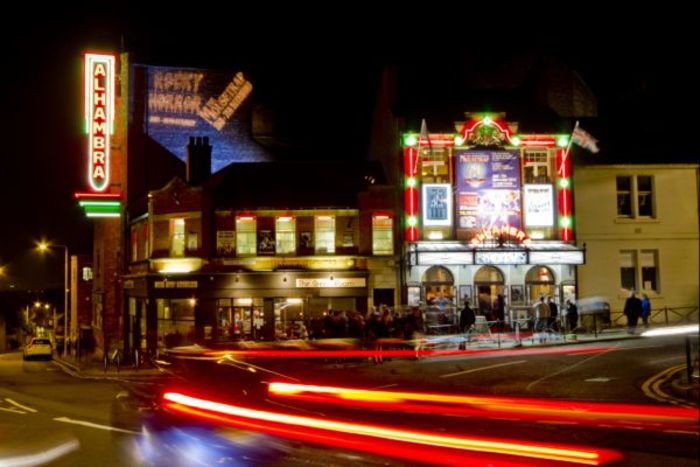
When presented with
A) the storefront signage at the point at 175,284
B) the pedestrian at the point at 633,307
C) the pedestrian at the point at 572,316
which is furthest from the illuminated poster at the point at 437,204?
the storefront signage at the point at 175,284

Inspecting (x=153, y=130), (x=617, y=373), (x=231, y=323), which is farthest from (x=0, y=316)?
(x=617, y=373)


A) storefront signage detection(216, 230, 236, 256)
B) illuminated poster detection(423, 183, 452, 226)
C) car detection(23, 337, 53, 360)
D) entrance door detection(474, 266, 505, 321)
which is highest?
illuminated poster detection(423, 183, 452, 226)

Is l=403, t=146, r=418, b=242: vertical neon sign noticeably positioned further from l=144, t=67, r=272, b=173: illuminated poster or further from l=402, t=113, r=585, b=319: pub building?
l=144, t=67, r=272, b=173: illuminated poster

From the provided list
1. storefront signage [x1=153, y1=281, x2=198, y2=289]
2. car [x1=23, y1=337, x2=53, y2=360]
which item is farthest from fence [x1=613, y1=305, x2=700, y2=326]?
car [x1=23, y1=337, x2=53, y2=360]

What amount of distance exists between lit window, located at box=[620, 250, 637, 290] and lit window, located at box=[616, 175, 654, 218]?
200cm

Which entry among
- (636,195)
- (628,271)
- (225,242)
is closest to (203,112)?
(225,242)

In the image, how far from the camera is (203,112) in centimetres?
4144

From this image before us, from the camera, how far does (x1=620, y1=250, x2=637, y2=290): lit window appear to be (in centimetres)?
2555

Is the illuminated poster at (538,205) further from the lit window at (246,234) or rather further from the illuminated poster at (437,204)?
the lit window at (246,234)

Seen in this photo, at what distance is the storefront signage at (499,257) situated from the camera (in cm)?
3188

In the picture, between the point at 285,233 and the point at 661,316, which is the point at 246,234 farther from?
the point at 661,316

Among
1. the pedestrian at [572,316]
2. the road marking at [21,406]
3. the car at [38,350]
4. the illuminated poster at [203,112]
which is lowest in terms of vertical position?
the car at [38,350]

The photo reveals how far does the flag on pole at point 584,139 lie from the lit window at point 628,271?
4.40 meters

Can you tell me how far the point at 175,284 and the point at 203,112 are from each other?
39.9 ft
